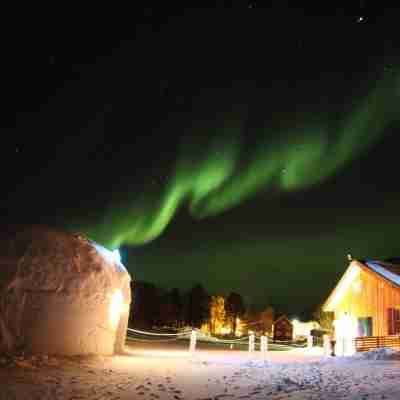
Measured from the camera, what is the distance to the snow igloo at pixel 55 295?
1396cm

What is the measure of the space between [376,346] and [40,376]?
17471 mm

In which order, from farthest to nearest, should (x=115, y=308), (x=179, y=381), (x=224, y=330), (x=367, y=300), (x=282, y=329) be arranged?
1. (x=224, y=330)
2. (x=282, y=329)
3. (x=367, y=300)
4. (x=115, y=308)
5. (x=179, y=381)

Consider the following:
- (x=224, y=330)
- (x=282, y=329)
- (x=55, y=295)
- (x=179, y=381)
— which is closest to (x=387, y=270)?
(x=282, y=329)

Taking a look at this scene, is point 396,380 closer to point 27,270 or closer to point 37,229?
point 27,270

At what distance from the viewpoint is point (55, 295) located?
14766mm

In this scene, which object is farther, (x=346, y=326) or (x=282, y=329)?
(x=282, y=329)

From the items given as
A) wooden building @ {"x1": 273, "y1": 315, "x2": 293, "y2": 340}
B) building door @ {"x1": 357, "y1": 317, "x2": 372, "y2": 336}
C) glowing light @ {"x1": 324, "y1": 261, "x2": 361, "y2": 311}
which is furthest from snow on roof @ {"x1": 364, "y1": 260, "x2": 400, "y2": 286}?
wooden building @ {"x1": 273, "y1": 315, "x2": 293, "y2": 340}

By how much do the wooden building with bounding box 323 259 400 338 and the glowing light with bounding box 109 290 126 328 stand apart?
14622mm

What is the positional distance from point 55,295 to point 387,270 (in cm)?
1916

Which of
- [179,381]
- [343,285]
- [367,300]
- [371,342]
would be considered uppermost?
[343,285]

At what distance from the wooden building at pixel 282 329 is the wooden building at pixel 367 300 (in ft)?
17.2

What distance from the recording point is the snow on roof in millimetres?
24669

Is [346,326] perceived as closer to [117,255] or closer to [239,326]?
[117,255]

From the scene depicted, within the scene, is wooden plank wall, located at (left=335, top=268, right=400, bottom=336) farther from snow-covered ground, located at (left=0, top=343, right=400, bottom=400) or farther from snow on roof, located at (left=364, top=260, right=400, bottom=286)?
snow-covered ground, located at (left=0, top=343, right=400, bottom=400)
